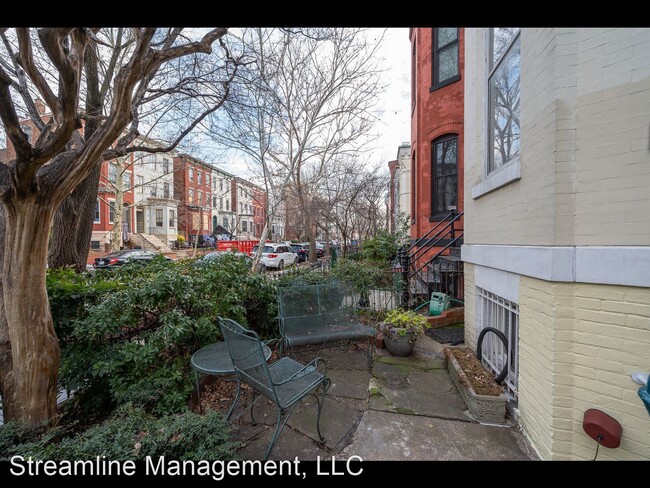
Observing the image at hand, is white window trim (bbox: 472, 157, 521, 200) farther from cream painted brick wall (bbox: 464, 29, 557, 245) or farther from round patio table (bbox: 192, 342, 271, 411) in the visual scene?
round patio table (bbox: 192, 342, 271, 411)

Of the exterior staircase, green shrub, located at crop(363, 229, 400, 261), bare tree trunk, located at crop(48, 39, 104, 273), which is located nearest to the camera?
bare tree trunk, located at crop(48, 39, 104, 273)

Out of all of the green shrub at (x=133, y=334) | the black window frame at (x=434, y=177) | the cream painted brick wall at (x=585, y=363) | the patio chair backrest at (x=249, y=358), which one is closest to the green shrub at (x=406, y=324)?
the cream painted brick wall at (x=585, y=363)

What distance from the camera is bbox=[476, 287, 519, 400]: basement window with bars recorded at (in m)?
3.22

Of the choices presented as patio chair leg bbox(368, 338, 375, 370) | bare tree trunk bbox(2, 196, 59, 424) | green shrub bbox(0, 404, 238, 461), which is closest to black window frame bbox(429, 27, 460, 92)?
patio chair leg bbox(368, 338, 375, 370)

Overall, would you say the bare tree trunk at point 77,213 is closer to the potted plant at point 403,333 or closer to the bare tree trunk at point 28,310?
the bare tree trunk at point 28,310

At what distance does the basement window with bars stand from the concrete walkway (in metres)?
0.57

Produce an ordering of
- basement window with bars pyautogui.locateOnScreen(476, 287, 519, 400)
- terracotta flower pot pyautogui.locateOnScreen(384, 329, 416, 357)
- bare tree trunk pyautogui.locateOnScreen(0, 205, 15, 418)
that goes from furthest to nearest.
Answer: terracotta flower pot pyautogui.locateOnScreen(384, 329, 416, 357), basement window with bars pyautogui.locateOnScreen(476, 287, 519, 400), bare tree trunk pyautogui.locateOnScreen(0, 205, 15, 418)

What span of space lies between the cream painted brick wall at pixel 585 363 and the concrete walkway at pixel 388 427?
412 millimetres

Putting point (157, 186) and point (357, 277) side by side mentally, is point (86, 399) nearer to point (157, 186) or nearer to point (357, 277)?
point (357, 277)

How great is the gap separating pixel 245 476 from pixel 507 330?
3.16m

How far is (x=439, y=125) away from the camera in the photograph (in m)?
8.66

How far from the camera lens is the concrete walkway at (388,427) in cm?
253

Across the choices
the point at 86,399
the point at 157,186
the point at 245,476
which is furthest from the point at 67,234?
the point at 157,186
